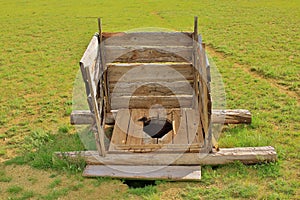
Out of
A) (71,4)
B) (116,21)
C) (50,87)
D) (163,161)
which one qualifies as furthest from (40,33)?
(163,161)

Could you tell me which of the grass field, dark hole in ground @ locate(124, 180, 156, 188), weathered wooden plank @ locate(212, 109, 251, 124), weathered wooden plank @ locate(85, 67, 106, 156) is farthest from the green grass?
weathered wooden plank @ locate(212, 109, 251, 124)

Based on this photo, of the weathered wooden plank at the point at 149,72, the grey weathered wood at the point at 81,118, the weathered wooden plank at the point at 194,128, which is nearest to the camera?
the weathered wooden plank at the point at 194,128

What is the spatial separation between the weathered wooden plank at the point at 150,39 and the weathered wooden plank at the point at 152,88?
0.74m

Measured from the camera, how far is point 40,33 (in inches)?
635

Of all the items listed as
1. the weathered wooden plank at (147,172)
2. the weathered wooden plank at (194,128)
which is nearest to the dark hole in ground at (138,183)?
the weathered wooden plank at (147,172)

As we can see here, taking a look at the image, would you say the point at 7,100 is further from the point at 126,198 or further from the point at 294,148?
the point at 294,148

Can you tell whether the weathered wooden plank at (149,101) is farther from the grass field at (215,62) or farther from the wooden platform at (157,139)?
the grass field at (215,62)

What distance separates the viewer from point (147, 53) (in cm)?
598

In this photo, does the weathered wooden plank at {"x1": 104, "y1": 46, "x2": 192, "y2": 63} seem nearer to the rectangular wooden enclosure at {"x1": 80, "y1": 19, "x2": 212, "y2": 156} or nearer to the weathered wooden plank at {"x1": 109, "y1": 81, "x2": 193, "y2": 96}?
the rectangular wooden enclosure at {"x1": 80, "y1": 19, "x2": 212, "y2": 156}

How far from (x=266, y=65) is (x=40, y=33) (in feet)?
35.5

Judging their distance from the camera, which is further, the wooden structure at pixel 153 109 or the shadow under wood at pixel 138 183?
the wooden structure at pixel 153 109

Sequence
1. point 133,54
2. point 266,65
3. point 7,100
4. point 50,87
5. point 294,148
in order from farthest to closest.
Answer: point 266,65
point 50,87
point 7,100
point 133,54
point 294,148

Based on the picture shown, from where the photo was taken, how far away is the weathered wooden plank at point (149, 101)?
21.0 feet

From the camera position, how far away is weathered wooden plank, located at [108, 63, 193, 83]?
6.09 meters
